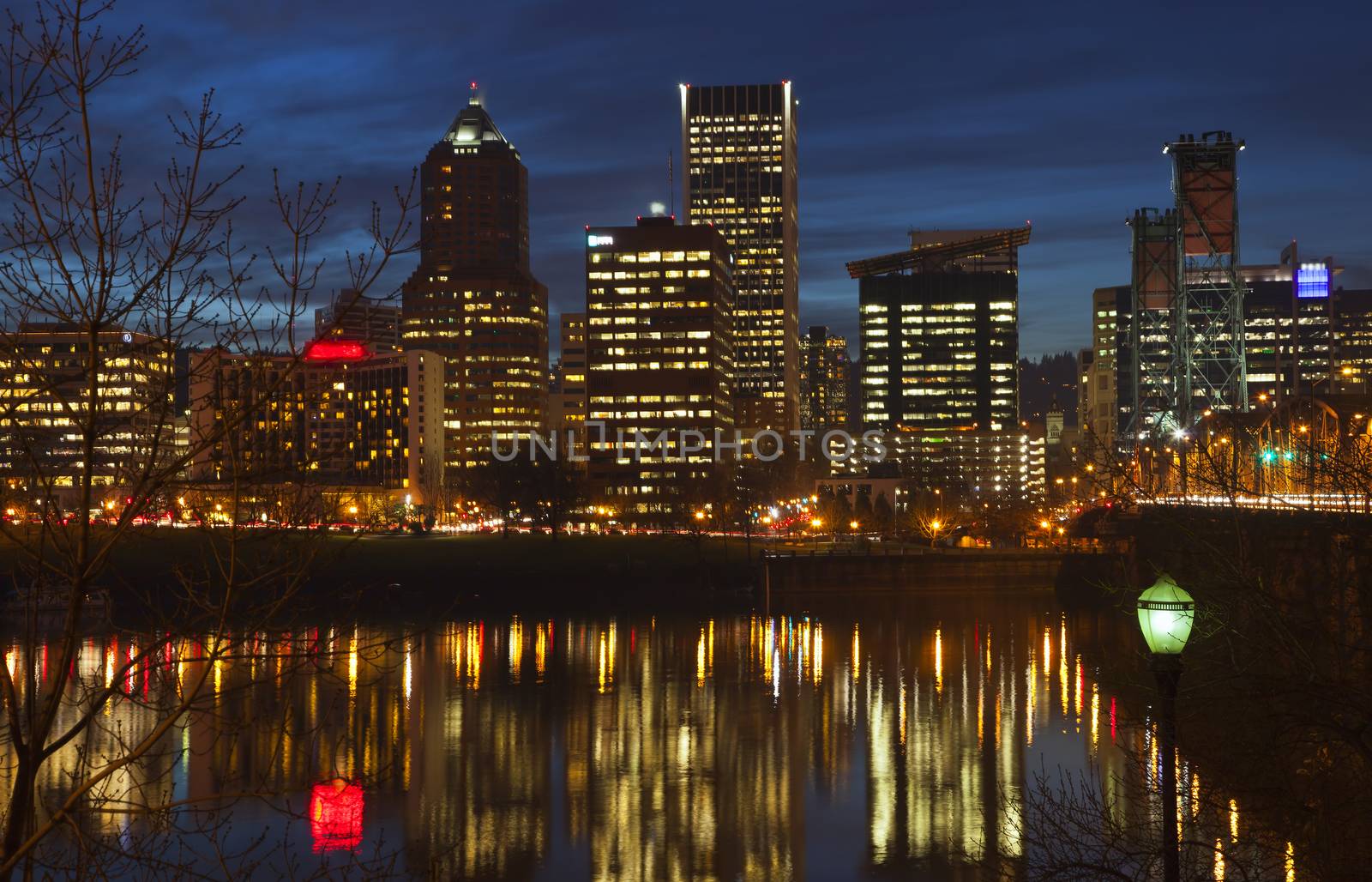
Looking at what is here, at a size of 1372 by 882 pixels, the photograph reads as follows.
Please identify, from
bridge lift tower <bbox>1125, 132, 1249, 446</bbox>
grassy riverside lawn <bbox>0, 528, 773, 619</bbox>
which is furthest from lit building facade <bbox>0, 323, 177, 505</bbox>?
bridge lift tower <bbox>1125, 132, 1249, 446</bbox>

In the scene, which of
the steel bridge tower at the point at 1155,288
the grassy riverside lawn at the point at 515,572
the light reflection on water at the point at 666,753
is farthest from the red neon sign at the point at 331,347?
the steel bridge tower at the point at 1155,288

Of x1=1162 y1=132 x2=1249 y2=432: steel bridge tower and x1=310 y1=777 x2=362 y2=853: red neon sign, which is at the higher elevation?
x1=1162 y1=132 x2=1249 y2=432: steel bridge tower

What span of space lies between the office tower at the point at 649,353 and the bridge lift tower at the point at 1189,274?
85.4 metres

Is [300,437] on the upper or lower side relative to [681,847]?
upper

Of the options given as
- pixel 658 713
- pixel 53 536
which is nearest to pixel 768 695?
pixel 658 713

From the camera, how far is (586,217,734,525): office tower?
640ft

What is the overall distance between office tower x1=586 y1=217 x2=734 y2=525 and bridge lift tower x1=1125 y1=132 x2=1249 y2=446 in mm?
85377

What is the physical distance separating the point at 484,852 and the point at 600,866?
8.67 feet

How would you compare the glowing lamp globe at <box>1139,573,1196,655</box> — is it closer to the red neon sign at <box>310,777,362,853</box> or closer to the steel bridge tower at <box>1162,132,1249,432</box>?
the red neon sign at <box>310,777,362,853</box>

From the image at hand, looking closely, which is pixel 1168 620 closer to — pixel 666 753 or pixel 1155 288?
pixel 666 753

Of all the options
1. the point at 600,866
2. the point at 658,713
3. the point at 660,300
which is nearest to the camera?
the point at 600,866

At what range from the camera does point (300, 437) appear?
37.3 feet

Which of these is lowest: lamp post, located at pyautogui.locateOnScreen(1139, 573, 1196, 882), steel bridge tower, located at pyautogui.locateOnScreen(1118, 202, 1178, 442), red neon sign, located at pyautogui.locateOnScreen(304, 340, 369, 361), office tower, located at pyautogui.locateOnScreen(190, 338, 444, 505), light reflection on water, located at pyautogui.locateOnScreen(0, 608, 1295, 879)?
light reflection on water, located at pyautogui.locateOnScreen(0, 608, 1295, 879)

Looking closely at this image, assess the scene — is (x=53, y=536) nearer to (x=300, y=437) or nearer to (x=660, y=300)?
(x=300, y=437)
